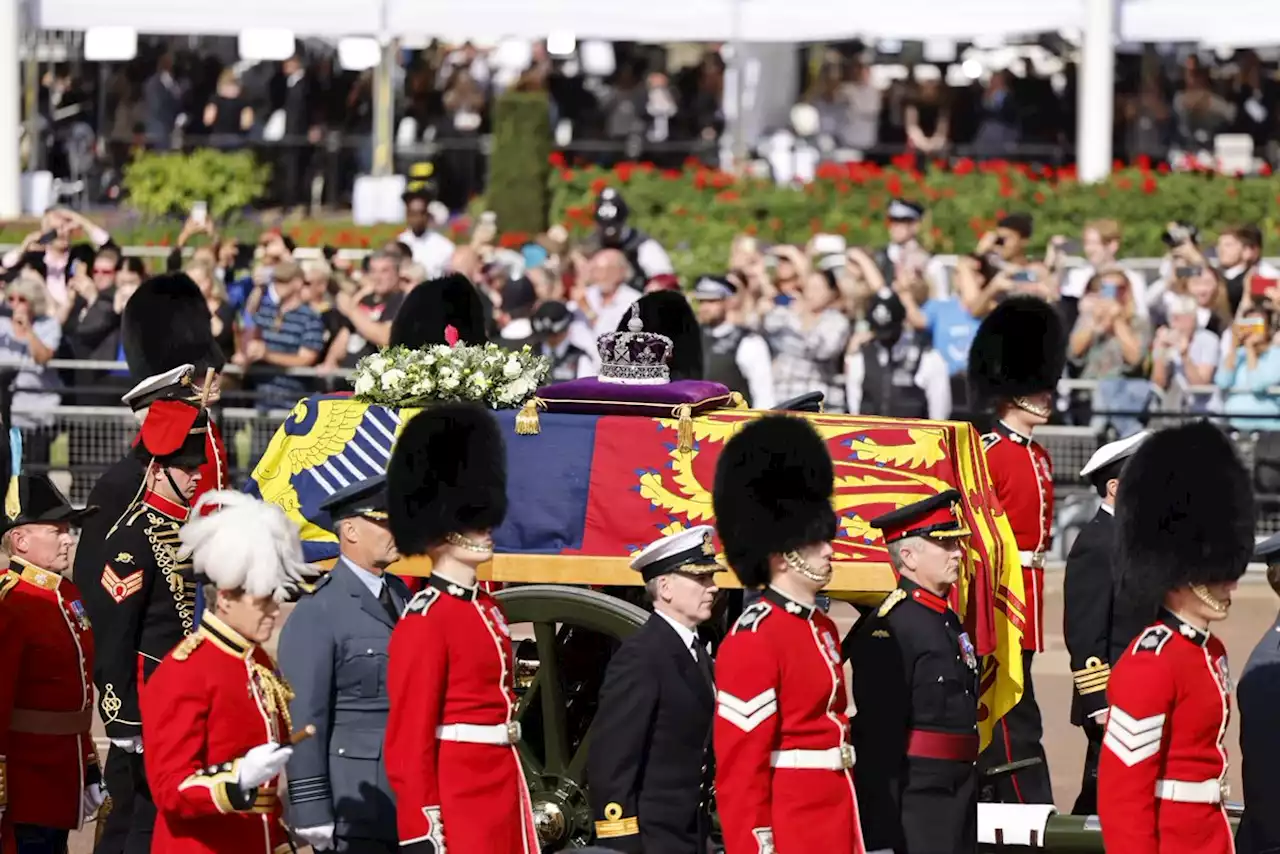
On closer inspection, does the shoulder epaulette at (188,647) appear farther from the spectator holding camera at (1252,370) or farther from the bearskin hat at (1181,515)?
the spectator holding camera at (1252,370)

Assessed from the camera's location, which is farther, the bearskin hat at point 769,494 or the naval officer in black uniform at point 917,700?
the naval officer in black uniform at point 917,700

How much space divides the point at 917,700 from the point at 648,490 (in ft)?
3.79

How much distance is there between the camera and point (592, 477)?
8.21 meters

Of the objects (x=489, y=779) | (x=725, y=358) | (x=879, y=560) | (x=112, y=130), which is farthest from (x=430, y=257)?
(x=489, y=779)

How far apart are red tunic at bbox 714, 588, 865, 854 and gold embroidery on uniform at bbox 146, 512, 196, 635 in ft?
7.05

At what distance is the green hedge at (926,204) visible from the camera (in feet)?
60.2

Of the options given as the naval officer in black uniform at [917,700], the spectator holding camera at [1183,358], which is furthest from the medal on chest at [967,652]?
the spectator holding camera at [1183,358]

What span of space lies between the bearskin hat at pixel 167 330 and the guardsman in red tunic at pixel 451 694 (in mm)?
2503

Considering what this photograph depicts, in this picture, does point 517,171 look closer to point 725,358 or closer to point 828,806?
point 725,358

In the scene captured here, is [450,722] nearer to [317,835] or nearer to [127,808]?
[317,835]

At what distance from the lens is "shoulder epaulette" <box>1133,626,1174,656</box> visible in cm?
651

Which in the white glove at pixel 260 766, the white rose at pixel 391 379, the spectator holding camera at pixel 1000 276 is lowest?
the white glove at pixel 260 766

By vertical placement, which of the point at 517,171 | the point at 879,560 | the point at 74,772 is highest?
the point at 517,171

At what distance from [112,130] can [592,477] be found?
14.7m
